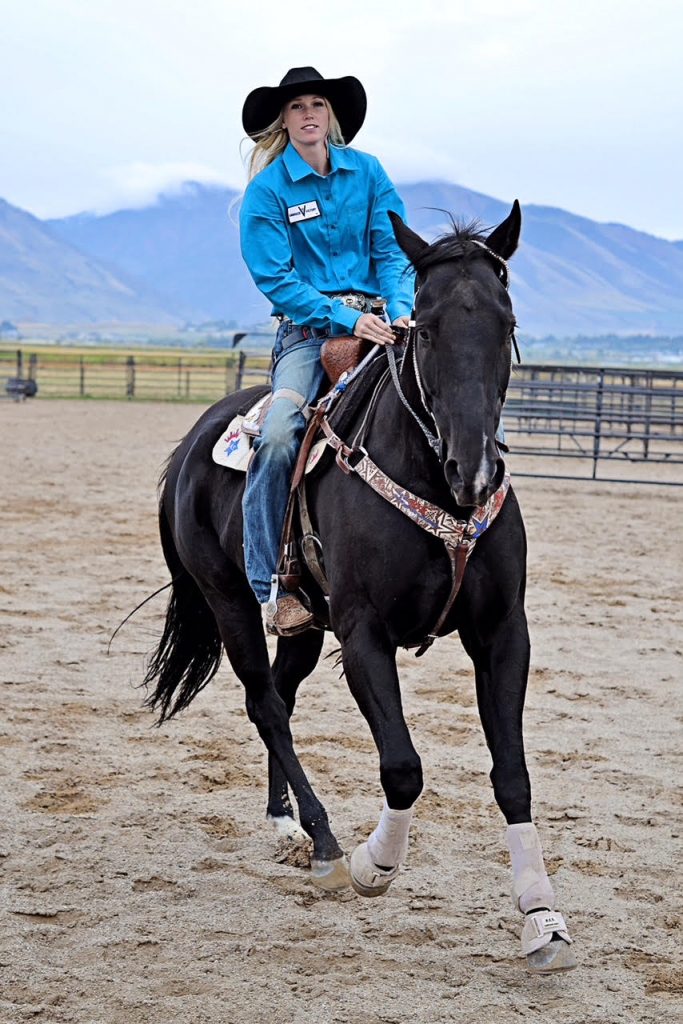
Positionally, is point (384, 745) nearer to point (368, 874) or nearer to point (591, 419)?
point (368, 874)

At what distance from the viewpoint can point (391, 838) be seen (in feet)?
10.5

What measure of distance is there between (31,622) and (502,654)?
15.1 ft

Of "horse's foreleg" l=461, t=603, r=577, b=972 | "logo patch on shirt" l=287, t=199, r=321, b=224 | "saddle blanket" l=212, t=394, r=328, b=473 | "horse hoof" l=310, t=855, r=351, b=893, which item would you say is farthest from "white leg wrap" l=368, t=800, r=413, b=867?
"logo patch on shirt" l=287, t=199, r=321, b=224

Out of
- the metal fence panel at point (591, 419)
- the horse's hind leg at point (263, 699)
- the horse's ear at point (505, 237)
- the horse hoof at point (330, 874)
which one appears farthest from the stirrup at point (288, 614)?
the metal fence panel at point (591, 419)

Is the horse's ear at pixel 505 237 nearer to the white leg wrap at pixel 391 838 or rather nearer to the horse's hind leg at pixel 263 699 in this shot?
the white leg wrap at pixel 391 838

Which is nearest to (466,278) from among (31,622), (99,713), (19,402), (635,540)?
(99,713)

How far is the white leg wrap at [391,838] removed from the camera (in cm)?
319

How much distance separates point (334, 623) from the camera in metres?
3.37

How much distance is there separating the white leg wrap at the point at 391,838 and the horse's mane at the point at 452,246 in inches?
63.4

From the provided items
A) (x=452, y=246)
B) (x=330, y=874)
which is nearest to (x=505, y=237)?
(x=452, y=246)

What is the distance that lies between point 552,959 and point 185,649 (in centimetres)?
237

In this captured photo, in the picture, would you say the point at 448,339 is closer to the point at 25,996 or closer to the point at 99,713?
the point at 25,996

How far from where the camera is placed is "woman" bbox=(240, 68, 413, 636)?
151 inches

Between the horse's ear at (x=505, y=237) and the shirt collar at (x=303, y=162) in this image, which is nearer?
the horse's ear at (x=505, y=237)
